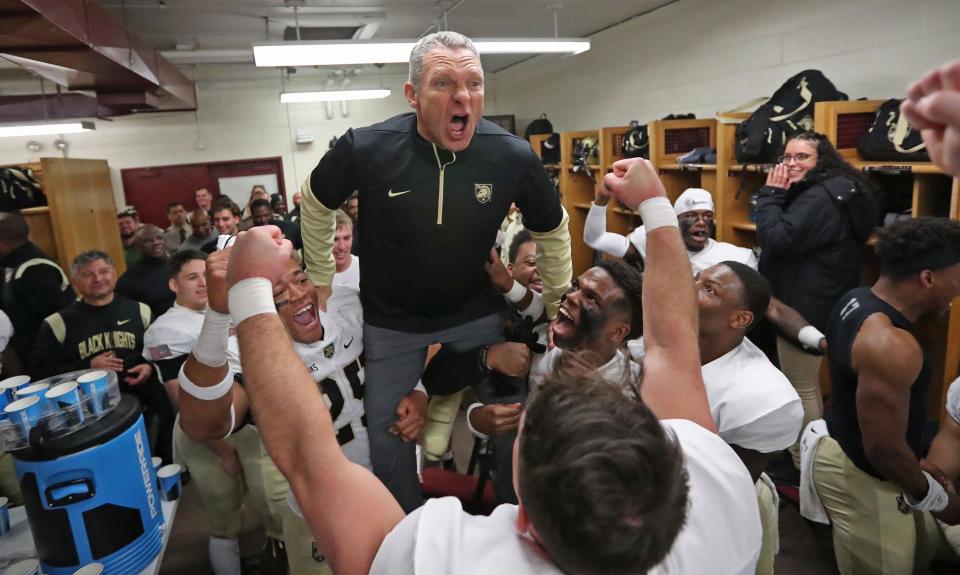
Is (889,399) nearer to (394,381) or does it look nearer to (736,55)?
(394,381)

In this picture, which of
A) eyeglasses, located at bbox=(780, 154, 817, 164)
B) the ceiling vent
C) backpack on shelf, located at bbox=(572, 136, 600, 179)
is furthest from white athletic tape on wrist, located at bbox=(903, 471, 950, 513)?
the ceiling vent

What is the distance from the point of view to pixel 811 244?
329cm

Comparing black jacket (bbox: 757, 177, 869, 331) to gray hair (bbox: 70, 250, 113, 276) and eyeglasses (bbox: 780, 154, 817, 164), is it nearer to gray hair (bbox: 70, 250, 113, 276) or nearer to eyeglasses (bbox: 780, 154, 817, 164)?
eyeglasses (bbox: 780, 154, 817, 164)

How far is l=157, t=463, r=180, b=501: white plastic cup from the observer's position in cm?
214

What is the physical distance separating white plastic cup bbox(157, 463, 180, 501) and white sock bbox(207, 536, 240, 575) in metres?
0.53

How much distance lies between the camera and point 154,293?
13.4 ft

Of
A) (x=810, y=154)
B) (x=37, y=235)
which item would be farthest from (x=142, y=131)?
(x=810, y=154)

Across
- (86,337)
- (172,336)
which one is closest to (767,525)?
(172,336)

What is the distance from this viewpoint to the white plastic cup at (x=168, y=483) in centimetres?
214

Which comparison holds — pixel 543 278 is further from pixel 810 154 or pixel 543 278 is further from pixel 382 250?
pixel 810 154

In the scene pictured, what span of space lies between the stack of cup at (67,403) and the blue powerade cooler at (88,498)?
0.07 meters

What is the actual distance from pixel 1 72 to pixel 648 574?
9.76m

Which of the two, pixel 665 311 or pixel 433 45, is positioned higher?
pixel 433 45

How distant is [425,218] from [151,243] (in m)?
3.22
